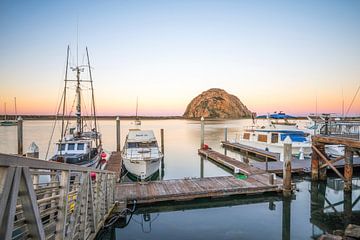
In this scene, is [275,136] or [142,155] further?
[275,136]

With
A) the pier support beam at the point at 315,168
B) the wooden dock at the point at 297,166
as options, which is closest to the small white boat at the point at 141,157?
the wooden dock at the point at 297,166

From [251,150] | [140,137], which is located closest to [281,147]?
[251,150]

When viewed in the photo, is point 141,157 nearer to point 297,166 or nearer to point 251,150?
point 297,166

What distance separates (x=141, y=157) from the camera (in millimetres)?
15797

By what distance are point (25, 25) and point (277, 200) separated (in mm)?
21274

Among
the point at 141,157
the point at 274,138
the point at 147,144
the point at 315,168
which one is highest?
the point at 147,144

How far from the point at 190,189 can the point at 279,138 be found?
16075 mm

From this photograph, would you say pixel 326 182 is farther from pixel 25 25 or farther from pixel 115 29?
pixel 25 25

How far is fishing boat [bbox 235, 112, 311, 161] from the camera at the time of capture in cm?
2211

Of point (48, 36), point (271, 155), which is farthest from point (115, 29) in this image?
point (271, 155)

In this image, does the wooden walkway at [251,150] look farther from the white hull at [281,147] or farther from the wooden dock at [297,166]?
the wooden dock at [297,166]

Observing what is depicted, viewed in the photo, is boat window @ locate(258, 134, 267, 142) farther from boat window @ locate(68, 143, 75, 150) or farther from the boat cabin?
boat window @ locate(68, 143, 75, 150)

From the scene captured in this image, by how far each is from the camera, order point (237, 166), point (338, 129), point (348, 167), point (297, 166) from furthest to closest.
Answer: point (338, 129) → point (237, 166) → point (297, 166) → point (348, 167)

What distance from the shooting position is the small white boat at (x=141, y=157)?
50.3 ft
